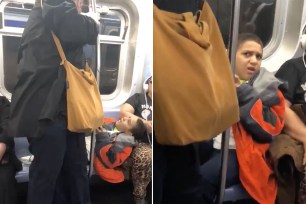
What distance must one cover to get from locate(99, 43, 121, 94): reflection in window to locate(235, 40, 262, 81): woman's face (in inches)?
32.9

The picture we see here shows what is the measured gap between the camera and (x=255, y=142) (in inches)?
77.2

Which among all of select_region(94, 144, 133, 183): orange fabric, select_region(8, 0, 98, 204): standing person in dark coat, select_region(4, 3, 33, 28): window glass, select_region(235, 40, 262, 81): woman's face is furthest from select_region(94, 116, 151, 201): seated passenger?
select_region(235, 40, 262, 81): woman's face

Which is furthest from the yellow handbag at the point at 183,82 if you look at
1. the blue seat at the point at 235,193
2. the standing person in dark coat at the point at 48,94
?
the blue seat at the point at 235,193

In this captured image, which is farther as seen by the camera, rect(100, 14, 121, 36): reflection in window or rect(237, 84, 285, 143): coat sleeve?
rect(237, 84, 285, 143): coat sleeve

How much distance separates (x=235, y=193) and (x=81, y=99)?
1104mm

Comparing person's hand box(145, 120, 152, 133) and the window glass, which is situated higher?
the window glass

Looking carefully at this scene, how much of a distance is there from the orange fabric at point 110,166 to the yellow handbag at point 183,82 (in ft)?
0.53

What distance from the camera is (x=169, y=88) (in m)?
1.30

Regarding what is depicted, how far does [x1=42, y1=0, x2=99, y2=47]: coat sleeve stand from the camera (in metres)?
1.19

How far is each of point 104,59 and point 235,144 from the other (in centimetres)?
93

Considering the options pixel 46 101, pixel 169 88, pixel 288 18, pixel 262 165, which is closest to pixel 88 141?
pixel 46 101

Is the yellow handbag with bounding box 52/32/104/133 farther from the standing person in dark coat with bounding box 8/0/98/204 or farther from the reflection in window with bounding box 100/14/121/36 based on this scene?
the reflection in window with bounding box 100/14/121/36

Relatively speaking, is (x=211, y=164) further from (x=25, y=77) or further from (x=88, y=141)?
(x=25, y=77)

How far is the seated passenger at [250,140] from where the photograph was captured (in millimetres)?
1908
